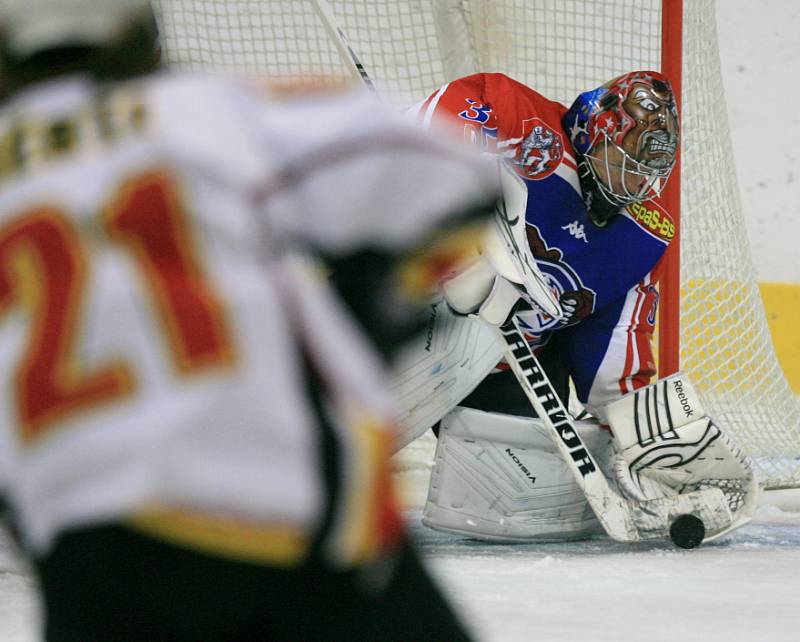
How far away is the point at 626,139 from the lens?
2510 mm

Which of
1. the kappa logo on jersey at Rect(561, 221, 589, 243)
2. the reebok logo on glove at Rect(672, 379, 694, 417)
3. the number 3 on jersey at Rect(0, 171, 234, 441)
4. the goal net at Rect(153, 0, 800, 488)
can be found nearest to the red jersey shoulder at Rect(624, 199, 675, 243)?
the kappa logo on jersey at Rect(561, 221, 589, 243)

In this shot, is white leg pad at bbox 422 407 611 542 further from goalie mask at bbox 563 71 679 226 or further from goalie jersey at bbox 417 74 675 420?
goalie mask at bbox 563 71 679 226

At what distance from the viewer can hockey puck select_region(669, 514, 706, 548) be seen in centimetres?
244

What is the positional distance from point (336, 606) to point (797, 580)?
1.60 meters

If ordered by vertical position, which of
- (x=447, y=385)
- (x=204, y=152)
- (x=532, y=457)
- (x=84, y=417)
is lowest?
(x=532, y=457)

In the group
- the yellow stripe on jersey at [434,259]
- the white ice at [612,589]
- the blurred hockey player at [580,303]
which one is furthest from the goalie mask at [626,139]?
the yellow stripe on jersey at [434,259]

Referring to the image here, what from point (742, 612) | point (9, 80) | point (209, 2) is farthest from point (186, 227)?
point (209, 2)

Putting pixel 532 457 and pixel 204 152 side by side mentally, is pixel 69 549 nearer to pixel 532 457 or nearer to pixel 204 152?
pixel 204 152

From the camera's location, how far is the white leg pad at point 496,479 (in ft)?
8.28

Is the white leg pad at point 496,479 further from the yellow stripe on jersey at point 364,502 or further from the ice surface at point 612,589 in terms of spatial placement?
the yellow stripe on jersey at point 364,502

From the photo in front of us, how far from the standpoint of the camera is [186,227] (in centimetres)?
64

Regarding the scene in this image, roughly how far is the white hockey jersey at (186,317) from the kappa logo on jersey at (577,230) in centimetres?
196

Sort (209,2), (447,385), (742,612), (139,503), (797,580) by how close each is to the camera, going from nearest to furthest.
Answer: (139,503), (742,612), (797,580), (447,385), (209,2)

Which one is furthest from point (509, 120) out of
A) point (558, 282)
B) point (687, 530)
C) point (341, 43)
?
point (687, 530)
